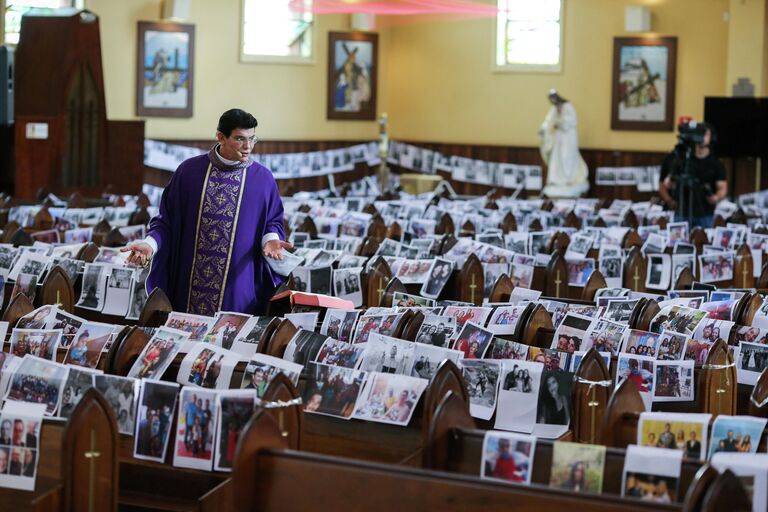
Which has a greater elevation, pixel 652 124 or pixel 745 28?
pixel 745 28

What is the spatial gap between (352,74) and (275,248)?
15.9 meters

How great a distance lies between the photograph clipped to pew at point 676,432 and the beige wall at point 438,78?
1652 cm

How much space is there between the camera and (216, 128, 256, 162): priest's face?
18.9 ft

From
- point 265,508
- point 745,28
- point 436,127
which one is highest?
point 745,28

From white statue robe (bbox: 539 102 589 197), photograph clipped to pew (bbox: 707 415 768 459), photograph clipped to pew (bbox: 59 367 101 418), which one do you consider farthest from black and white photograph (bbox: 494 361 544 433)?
white statue robe (bbox: 539 102 589 197)

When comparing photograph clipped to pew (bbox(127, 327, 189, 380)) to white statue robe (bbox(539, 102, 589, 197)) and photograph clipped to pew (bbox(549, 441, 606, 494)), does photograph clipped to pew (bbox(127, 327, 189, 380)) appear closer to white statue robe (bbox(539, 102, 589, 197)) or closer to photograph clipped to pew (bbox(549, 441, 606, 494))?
photograph clipped to pew (bbox(549, 441, 606, 494))

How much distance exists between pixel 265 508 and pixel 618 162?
57.2 feet

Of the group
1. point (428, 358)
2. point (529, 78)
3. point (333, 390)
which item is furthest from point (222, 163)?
point (529, 78)

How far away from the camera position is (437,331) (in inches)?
184

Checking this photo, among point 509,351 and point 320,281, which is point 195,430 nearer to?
point 509,351

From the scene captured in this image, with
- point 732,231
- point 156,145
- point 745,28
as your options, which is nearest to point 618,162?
point 745,28

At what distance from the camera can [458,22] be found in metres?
21.3

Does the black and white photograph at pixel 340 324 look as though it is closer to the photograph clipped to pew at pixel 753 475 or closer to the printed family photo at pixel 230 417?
the printed family photo at pixel 230 417

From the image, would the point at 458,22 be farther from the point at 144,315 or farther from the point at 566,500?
the point at 566,500
